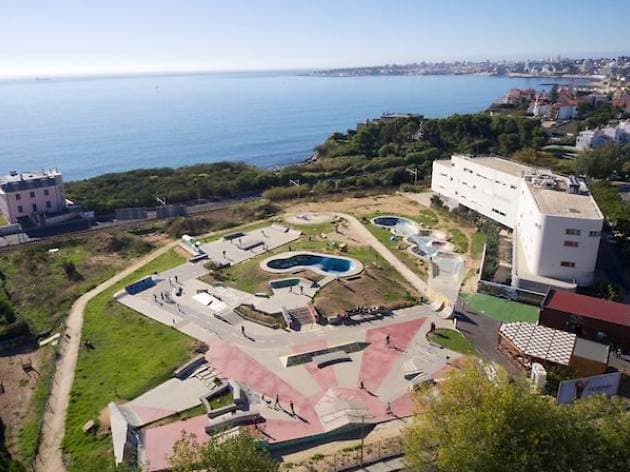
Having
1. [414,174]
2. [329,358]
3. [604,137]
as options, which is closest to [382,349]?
[329,358]

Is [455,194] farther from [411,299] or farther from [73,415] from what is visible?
[73,415]

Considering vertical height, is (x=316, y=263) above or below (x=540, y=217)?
below

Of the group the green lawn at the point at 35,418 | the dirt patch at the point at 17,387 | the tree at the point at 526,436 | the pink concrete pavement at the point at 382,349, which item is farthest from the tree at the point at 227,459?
the dirt patch at the point at 17,387

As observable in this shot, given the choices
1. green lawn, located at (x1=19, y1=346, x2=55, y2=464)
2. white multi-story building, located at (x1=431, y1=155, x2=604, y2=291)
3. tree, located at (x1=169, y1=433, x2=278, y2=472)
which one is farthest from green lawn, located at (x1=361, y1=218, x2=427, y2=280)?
green lawn, located at (x1=19, y1=346, x2=55, y2=464)

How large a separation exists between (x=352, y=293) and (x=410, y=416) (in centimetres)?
1388

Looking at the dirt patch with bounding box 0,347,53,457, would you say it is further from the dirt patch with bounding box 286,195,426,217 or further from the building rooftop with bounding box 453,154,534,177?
the building rooftop with bounding box 453,154,534,177

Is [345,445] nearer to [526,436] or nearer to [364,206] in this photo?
[526,436]

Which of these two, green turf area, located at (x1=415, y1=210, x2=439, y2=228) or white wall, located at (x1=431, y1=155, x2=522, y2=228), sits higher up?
white wall, located at (x1=431, y1=155, x2=522, y2=228)

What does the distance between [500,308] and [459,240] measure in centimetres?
1477

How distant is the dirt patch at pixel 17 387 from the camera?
84.7 ft

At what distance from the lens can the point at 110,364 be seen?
30250 mm

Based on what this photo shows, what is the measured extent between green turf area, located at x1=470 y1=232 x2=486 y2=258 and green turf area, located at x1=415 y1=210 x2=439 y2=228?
5.61 meters

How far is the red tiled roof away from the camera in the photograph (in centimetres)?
3027

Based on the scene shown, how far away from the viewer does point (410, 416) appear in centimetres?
2502
